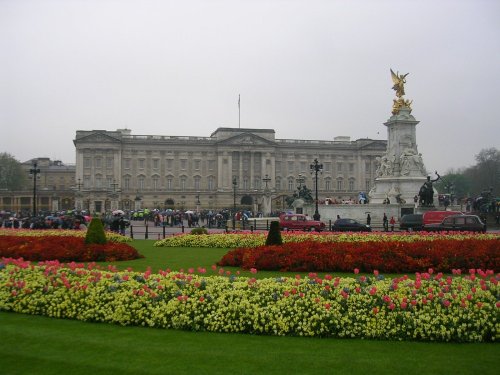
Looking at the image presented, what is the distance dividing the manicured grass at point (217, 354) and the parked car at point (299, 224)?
2498cm

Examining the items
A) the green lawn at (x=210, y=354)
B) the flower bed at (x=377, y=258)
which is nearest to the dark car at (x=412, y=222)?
the flower bed at (x=377, y=258)

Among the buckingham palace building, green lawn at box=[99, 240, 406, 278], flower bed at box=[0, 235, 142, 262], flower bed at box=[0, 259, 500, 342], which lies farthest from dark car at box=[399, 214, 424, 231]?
A: the buckingham palace building

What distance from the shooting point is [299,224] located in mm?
33375

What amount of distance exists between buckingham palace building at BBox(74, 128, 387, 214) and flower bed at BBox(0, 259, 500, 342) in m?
83.0

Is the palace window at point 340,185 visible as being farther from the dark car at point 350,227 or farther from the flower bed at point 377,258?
the flower bed at point 377,258

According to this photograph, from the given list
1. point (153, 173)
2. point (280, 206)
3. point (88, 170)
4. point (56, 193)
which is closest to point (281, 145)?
point (280, 206)

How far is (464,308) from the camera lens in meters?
8.18

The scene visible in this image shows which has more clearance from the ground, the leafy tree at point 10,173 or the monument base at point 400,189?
the leafy tree at point 10,173

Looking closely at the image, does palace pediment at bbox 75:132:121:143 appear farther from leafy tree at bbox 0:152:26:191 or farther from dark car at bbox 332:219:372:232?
dark car at bbox 332:219:372:232

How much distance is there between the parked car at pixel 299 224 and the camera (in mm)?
33000

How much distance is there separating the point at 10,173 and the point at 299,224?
292ft

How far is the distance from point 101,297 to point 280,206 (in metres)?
84.8

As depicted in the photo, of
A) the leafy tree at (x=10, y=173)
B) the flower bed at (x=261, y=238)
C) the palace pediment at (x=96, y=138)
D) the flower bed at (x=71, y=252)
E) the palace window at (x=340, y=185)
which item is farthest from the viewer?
the leafy tree at (x=10, y=173)

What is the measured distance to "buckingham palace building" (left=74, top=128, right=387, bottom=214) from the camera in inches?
3684
